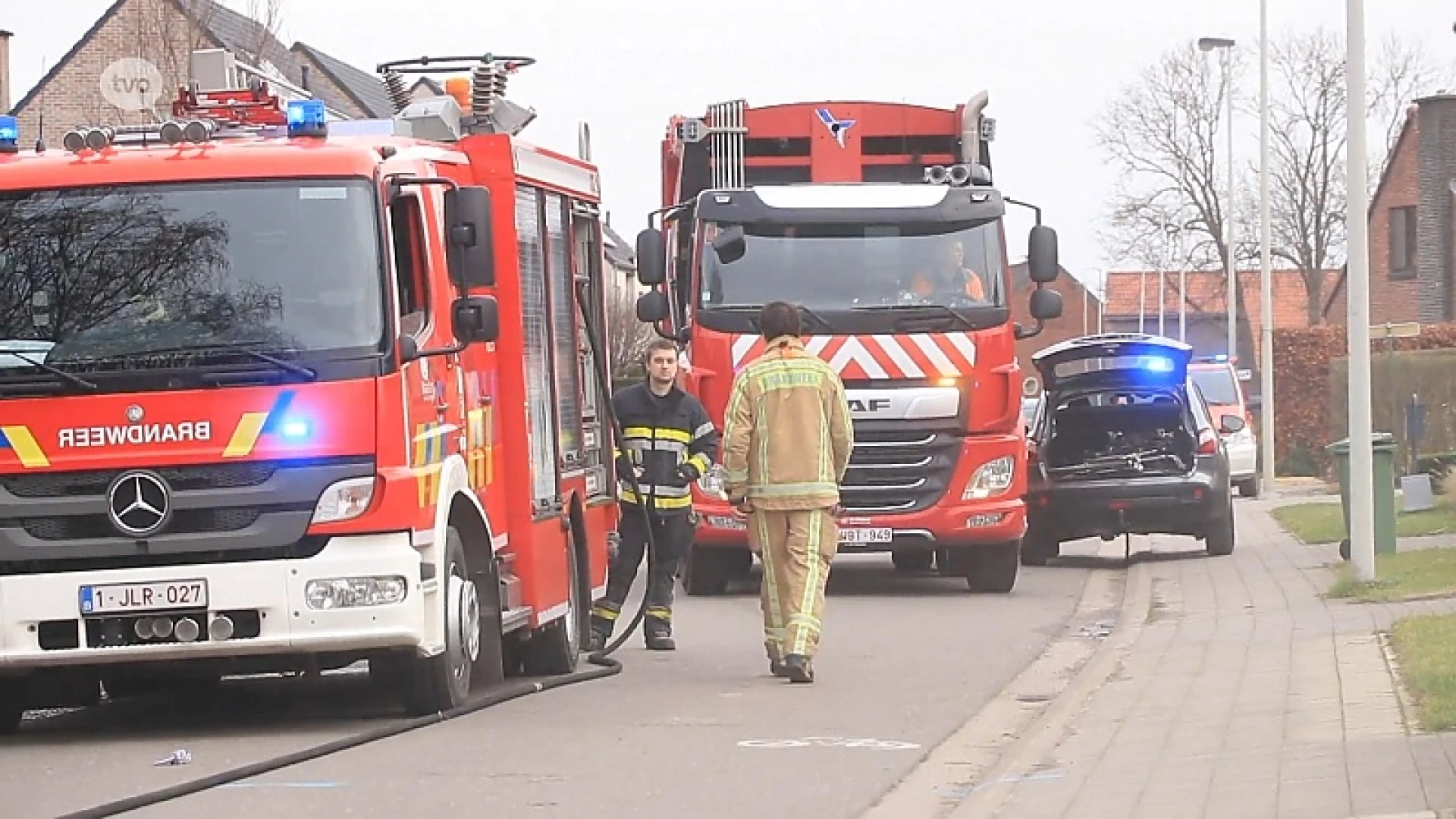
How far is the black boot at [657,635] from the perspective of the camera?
50.9 feet

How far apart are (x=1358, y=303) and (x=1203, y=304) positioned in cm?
10352

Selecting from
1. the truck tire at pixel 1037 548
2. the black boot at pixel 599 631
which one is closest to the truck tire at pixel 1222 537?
the truck tire at pixel 1037 548

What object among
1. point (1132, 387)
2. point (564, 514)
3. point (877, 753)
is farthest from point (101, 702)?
point (1132, 387)

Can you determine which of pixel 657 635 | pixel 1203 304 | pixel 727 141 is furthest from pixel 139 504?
pixel 1203 304

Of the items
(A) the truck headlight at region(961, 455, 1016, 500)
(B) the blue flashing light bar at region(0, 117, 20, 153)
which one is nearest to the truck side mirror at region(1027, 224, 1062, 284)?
(A) the truck headlight at region(961, 455, 1016, 500)

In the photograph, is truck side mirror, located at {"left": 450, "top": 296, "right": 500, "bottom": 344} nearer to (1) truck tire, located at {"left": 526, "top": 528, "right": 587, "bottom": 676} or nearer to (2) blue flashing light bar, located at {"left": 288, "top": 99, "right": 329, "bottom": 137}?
(2) blue flashing light bar, located at {"left": 288, "top": 99, "right": 329, "bottom": 137}

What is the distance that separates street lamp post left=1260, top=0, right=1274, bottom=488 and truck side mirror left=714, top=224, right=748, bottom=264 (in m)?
23.5

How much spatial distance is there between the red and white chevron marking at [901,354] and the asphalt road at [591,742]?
130 inches

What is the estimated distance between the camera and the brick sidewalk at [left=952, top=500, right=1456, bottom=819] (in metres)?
8.62

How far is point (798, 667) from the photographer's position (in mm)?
13344

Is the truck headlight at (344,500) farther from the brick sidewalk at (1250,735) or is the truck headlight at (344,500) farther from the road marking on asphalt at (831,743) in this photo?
the brick sidewalk at (1250,735)

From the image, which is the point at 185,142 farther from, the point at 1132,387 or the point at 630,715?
the point at 1132,387

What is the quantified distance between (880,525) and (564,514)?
604 centimetres

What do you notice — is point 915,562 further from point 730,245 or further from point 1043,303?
point 730,245
